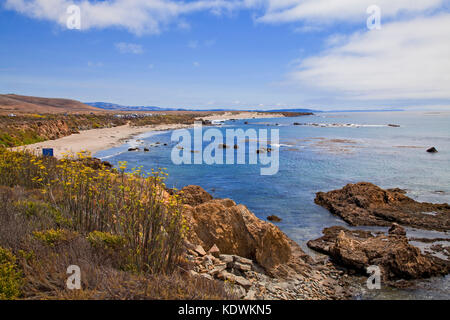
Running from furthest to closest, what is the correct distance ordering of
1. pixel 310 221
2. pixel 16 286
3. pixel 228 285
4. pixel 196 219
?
pixel 310 221 → pixel 196 219 → pixel 228 285 → pixel 16 286

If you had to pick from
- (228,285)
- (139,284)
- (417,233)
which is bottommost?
(417,233)

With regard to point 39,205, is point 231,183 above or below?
below

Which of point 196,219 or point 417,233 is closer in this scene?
point 196,219

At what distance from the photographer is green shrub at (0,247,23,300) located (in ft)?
13.1

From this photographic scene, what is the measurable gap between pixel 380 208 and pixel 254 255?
1041cm

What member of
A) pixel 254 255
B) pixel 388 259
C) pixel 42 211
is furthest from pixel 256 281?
pixel 42 211

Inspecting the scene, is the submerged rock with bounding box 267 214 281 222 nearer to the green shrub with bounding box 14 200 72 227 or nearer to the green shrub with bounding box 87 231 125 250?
the green shrub with bounding box 14 200 72 227

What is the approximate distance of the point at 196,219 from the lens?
889cm

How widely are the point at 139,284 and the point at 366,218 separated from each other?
1346cm

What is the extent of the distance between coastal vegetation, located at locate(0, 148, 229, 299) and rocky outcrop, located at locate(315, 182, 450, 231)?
1169cm

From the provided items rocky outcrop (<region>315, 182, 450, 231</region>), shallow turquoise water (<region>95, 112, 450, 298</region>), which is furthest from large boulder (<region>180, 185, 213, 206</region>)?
rocky outcrop (<region>315, 182, 450, 231</region>)

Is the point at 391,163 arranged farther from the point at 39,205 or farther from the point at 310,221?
the point at 39,205

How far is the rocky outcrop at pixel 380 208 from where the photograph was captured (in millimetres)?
14375

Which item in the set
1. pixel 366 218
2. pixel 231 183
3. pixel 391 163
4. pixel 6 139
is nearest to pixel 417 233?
pixel 366 218
